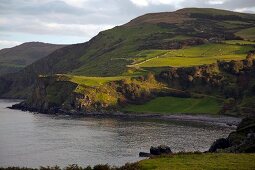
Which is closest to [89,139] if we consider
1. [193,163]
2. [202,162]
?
[202,162]

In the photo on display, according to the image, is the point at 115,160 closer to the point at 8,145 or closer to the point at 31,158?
the point at 31,158

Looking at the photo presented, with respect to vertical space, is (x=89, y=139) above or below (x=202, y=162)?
below

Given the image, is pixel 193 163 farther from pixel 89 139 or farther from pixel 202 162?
pixel 89 139

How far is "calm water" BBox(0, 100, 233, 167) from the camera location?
4181 inches

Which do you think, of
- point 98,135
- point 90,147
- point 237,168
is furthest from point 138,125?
point 237,168

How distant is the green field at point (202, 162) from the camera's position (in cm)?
5400

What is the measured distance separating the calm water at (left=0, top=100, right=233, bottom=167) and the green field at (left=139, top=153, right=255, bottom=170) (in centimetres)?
3719

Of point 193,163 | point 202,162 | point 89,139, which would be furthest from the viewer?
point 89,139

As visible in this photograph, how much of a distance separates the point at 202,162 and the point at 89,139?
84794 millimetres

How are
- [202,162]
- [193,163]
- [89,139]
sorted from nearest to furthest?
[193,163], [202,162], [89,139]

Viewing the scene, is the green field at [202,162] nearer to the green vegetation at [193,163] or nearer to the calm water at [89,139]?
the green vegetation at [193,163]

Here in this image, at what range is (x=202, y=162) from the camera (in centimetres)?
5738

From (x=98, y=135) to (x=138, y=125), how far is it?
32.3 m

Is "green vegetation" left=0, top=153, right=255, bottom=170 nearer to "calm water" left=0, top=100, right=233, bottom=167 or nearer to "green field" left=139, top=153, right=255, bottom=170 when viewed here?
"green field" left=139, top=153, right=255, bottom=170
